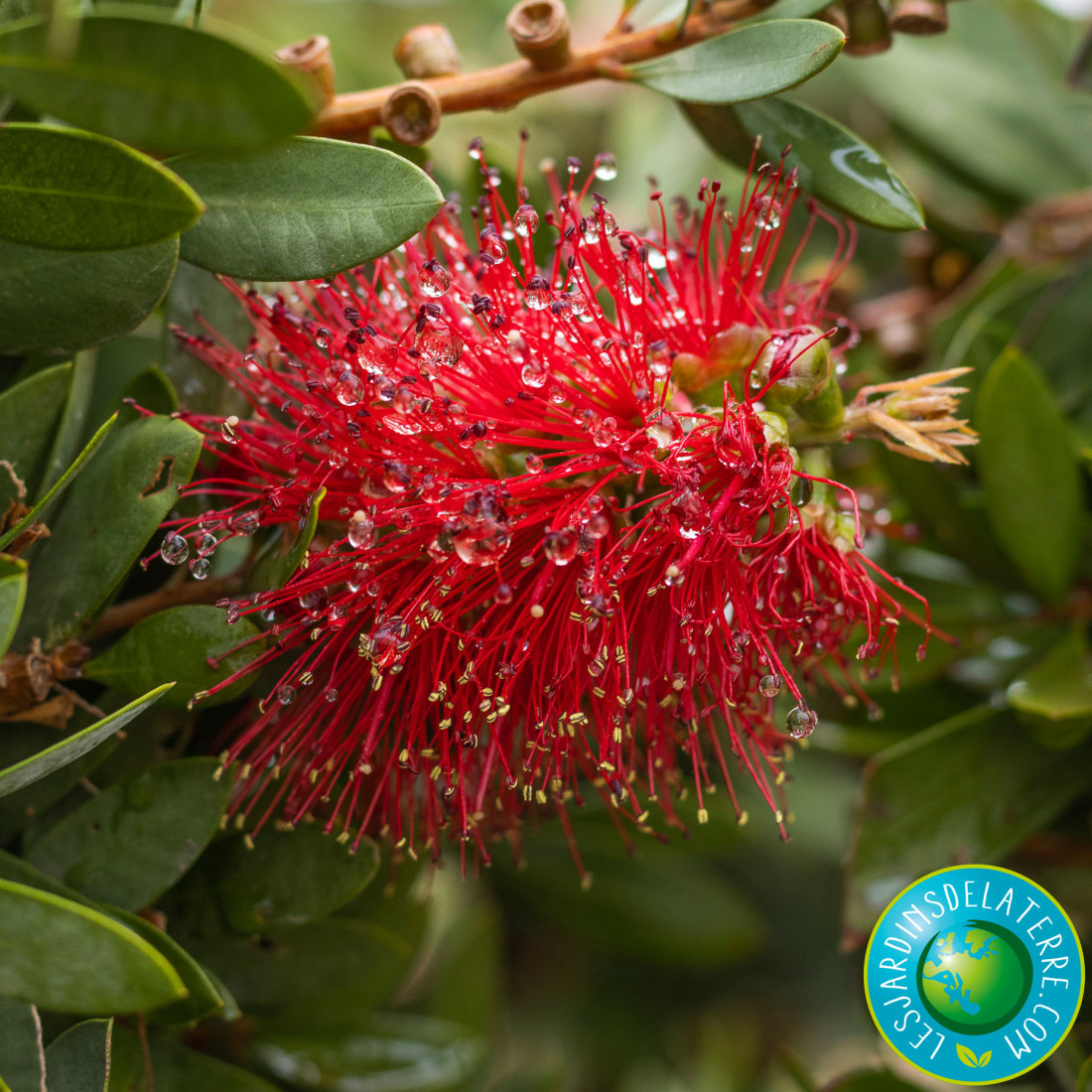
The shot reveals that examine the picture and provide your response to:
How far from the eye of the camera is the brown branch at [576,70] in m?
1.03

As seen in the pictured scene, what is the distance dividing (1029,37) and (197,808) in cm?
180

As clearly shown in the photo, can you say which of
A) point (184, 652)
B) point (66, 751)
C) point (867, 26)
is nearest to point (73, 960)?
point (66, 751)

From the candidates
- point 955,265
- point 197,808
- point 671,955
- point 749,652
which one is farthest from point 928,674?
point 197,808

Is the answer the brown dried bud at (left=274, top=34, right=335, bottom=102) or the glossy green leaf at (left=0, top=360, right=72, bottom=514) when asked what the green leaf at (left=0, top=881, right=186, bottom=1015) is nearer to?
the glossy green leaf at (left=0, top=360, right=72, bottom=514)

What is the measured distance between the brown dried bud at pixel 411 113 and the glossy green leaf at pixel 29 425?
15.5 inches

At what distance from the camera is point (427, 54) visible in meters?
1.07

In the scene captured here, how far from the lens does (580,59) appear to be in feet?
3.44

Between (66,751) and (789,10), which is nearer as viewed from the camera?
(66,751)

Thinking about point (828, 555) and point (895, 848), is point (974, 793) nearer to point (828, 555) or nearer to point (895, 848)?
point (895, 848)

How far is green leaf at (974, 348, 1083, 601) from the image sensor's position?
1194 mm

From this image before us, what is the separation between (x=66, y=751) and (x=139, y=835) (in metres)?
0.22

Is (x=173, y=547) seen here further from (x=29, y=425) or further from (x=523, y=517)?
(x=523, y=517)

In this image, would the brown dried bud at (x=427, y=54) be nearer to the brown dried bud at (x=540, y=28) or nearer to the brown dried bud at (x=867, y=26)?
the brown dried bud at (x=540, y=28)

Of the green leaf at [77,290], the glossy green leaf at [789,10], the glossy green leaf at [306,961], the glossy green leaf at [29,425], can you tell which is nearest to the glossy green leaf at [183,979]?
the glossy green leaf at [306,961]
